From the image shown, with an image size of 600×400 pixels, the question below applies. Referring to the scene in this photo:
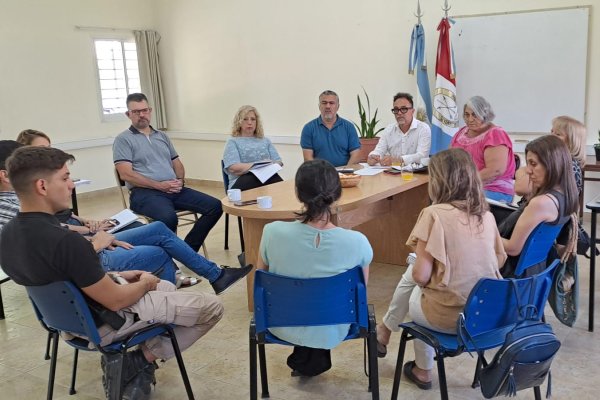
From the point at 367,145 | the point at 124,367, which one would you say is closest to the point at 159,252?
the point at 124,367

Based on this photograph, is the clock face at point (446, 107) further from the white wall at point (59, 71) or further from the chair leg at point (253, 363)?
the white wall at point (59, 71)

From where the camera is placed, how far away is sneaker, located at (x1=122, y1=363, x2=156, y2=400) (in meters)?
2.29

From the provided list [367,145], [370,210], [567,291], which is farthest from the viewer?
[367,145]

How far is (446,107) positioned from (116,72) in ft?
14.0

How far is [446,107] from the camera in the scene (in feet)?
17.4

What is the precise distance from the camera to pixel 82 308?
6.30 ft

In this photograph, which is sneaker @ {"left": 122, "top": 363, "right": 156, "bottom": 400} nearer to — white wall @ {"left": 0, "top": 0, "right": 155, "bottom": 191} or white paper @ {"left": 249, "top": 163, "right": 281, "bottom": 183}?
white paper @ {"left": 249, "top": 163, "right": 281, "bottom": 183}

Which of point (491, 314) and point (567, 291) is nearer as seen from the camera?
point (491, 314)

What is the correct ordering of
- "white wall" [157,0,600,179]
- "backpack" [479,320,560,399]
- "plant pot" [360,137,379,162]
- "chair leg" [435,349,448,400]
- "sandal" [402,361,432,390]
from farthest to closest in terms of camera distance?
"white wall" [157,0,600,179]
"plant pot" [360,137,379,162]
"sandal" [402,361,432,390]
"chair leg" [435,349,448,400]
"backpack" [479,320,560,399]

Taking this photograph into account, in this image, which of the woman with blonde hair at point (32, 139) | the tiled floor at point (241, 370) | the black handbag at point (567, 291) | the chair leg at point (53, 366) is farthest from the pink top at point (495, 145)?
the woman with blonde hair at point (32, 139)

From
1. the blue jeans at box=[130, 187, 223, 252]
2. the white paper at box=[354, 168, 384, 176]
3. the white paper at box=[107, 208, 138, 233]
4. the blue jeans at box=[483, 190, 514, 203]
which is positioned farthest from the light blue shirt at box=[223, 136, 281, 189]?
the blue jeans at box=[483, 190, 514, 203]

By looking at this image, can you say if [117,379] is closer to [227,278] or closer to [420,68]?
[227,278]

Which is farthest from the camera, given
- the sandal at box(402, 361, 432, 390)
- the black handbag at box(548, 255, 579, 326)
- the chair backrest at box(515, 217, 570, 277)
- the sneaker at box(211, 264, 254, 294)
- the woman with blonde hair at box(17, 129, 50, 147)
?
the woman with blonde hair at box(17, 129, 50, 147)

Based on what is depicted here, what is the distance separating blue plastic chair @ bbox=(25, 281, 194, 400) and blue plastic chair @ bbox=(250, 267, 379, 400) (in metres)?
0.41
